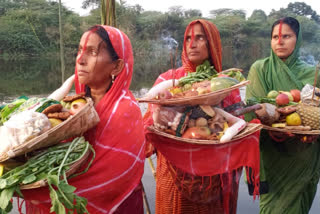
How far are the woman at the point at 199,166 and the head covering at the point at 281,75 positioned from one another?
0.77 metres

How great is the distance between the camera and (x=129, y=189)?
178 cm

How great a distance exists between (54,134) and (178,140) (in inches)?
32.7

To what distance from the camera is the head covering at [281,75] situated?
3.20 metres

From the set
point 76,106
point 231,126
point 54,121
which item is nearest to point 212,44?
point 231,126

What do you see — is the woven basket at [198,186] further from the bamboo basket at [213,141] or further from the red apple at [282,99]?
the red apple at [282,99]

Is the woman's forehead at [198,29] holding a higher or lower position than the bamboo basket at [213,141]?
higher

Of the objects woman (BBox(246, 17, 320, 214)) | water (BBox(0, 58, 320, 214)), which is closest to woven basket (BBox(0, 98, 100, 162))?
woman (BBox(246, 17, 320, 214))

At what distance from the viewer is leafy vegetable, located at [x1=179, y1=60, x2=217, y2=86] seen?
92.7 inches

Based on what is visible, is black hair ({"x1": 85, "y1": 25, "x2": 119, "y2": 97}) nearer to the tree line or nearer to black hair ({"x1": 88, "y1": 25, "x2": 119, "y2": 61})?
black hair ({"x1": 88, "y1": 25, "x2": 119, "y2": 61})

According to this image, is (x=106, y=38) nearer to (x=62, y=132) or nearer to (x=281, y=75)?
(x=62, y=132)

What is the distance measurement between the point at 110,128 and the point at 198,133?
1.86 ft

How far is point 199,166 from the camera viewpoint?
2098 millimetres

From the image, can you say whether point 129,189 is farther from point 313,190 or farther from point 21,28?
point 21,28

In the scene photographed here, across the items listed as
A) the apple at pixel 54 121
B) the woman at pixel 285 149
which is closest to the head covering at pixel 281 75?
the woman at pixel 285 149
